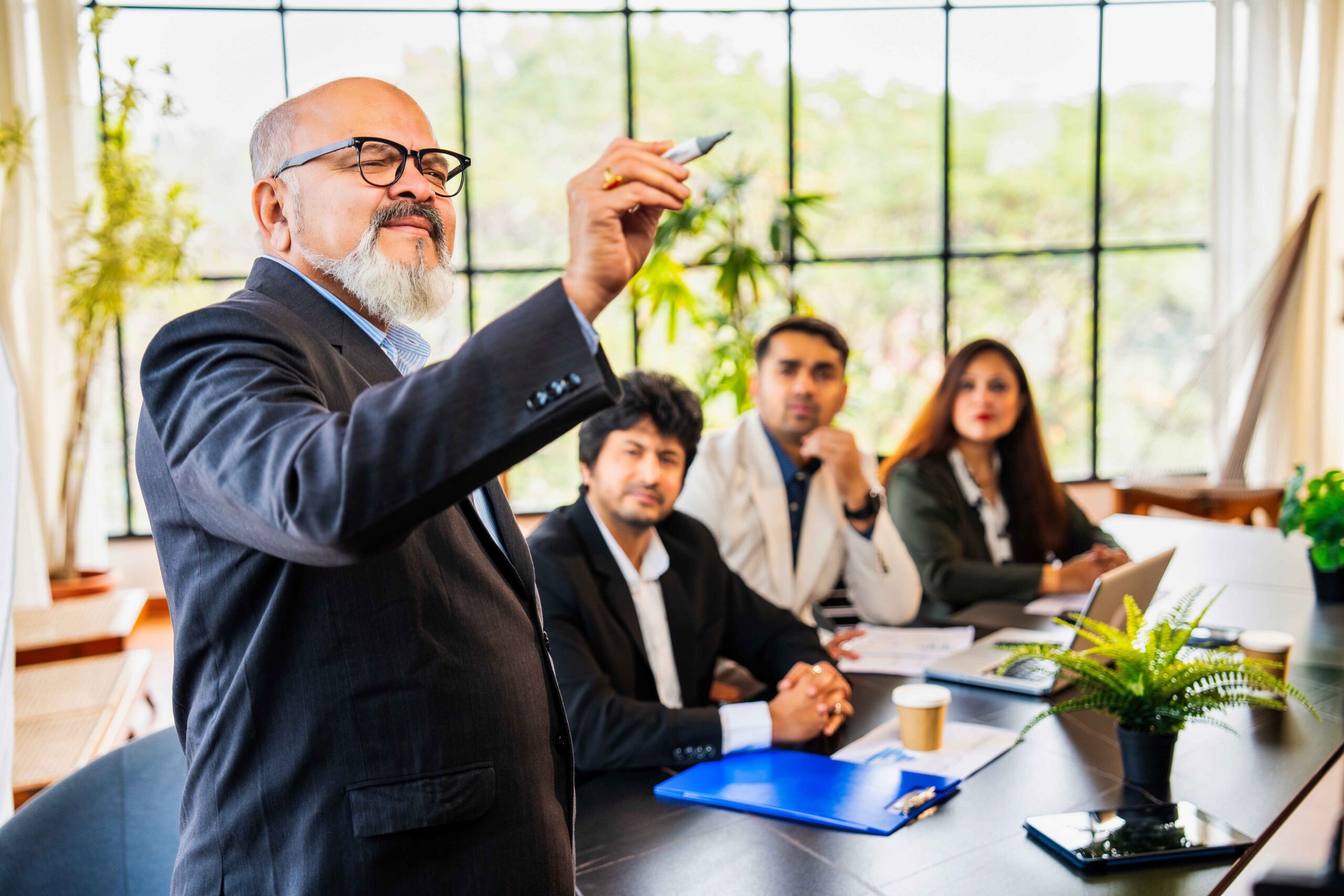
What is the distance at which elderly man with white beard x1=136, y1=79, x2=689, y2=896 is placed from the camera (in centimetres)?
72

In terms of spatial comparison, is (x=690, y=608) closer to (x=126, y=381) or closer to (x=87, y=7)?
(x=126, y=381)

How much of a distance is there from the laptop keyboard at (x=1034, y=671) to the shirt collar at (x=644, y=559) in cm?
71

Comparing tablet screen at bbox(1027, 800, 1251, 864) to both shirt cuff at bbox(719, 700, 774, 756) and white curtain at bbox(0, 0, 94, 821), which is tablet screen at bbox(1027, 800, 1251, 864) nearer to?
shirt cuff at bbox(719, 700, 774, 756)

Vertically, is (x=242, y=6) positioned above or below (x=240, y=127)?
above

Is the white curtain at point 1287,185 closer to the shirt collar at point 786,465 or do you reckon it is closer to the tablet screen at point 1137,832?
the shirt collar at point 786,465

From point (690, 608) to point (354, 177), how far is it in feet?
4.36

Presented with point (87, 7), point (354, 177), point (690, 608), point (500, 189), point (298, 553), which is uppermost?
point (87, 7)

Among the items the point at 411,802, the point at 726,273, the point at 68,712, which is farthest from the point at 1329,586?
the point at 68,712

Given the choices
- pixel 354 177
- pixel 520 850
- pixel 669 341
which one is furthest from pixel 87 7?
pixel 520 850

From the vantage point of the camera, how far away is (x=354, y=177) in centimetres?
102

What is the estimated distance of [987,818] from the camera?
145cm

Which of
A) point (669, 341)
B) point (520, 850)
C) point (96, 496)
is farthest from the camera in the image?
point (96, 496)

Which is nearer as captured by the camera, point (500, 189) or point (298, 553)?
point (298, 553)

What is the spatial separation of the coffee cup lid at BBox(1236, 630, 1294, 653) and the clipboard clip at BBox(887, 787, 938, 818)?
89 centimetres
